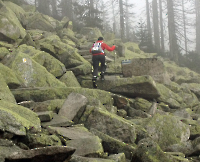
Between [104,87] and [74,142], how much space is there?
5.63 meters

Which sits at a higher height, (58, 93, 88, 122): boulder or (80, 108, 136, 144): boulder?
(58, 93, 88, 122): boulder

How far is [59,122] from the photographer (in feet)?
17.4

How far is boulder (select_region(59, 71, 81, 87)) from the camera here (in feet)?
31.7

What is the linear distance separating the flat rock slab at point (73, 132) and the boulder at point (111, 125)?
1.79ft

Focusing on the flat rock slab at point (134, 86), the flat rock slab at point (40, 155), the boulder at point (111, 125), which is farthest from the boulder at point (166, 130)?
the flat rock slab at point (40, 155)

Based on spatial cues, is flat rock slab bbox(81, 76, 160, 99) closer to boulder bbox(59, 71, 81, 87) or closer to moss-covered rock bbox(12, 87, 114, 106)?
boulder bbox(59, 71, 81, 87)

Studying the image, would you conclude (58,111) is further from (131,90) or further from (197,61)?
(197,61)

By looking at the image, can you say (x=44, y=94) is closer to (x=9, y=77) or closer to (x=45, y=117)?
(x=9, y=77)

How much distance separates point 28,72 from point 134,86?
4.47m

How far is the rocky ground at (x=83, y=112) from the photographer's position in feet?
13.2

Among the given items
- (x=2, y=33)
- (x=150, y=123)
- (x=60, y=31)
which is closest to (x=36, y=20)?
(x=60, y=31)

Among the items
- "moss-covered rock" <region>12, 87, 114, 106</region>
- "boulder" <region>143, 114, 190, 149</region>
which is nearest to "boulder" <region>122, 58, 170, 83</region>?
"moss-covered rock" <region>12, 87, 114, 106</region>

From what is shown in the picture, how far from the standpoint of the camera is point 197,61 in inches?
914

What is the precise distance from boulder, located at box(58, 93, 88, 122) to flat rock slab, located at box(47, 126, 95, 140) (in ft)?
2.05
